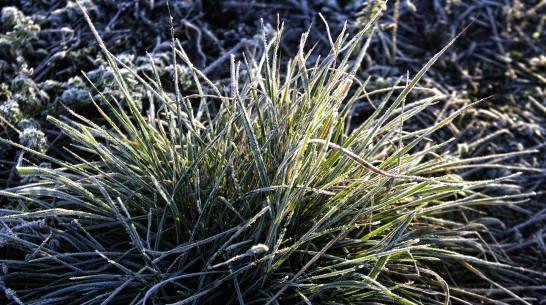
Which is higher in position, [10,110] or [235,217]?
[10,110]

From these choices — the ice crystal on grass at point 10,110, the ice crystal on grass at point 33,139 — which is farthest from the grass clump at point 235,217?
the ice crystal on grass at point 10,110

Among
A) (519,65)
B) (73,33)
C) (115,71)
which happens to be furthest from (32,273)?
(519,65)

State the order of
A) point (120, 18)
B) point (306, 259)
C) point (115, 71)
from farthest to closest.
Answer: point (120, 18), point (306, 259), point (115, 71)

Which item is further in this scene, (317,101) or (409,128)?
(409,128)

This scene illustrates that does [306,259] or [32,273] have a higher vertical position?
[32,273]

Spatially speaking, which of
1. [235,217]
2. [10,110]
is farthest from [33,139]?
[235,217]

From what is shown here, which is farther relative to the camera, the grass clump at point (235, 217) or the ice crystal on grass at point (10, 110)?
the ice crystal on grass at point (10, 110)

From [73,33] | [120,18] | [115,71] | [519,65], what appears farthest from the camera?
[519,65]

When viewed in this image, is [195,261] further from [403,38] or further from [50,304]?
[403,38]

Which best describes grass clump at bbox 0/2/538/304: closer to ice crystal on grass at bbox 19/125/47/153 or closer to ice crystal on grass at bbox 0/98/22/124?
ice crystal on grass at bbox 19/125/47/153

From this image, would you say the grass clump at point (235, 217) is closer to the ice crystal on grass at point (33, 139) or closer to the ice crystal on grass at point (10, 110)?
the ice crystal on grass at point (33, 139)

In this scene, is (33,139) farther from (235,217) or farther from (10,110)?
→ (235,217)
